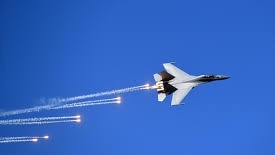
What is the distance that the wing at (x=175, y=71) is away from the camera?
71312 mm

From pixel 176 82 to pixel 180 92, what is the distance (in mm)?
2342

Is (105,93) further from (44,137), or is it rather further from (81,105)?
(44,137)

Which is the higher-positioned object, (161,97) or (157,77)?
(157,77)

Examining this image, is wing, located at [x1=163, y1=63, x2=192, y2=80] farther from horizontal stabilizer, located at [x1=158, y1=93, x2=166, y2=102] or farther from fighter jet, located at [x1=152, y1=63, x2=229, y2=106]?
horizontal stabilizer, located at [x1=158, y1=93, x2=166, y2=102]

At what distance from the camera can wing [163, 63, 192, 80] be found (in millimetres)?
71312

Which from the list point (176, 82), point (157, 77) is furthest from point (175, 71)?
point (157, 77)

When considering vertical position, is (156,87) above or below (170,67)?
below

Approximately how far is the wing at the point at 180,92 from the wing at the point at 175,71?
1941 mm

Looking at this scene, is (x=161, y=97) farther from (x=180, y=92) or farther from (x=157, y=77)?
A: (x=157, y=77)

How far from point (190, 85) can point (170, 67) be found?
6159mm

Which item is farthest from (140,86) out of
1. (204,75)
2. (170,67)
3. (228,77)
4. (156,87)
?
(228,77)

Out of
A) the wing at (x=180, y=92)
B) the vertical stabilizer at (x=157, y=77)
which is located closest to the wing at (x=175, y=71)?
the wing at (x=180, y=92)

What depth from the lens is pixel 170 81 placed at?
6938 centimetres

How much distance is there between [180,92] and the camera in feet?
226
